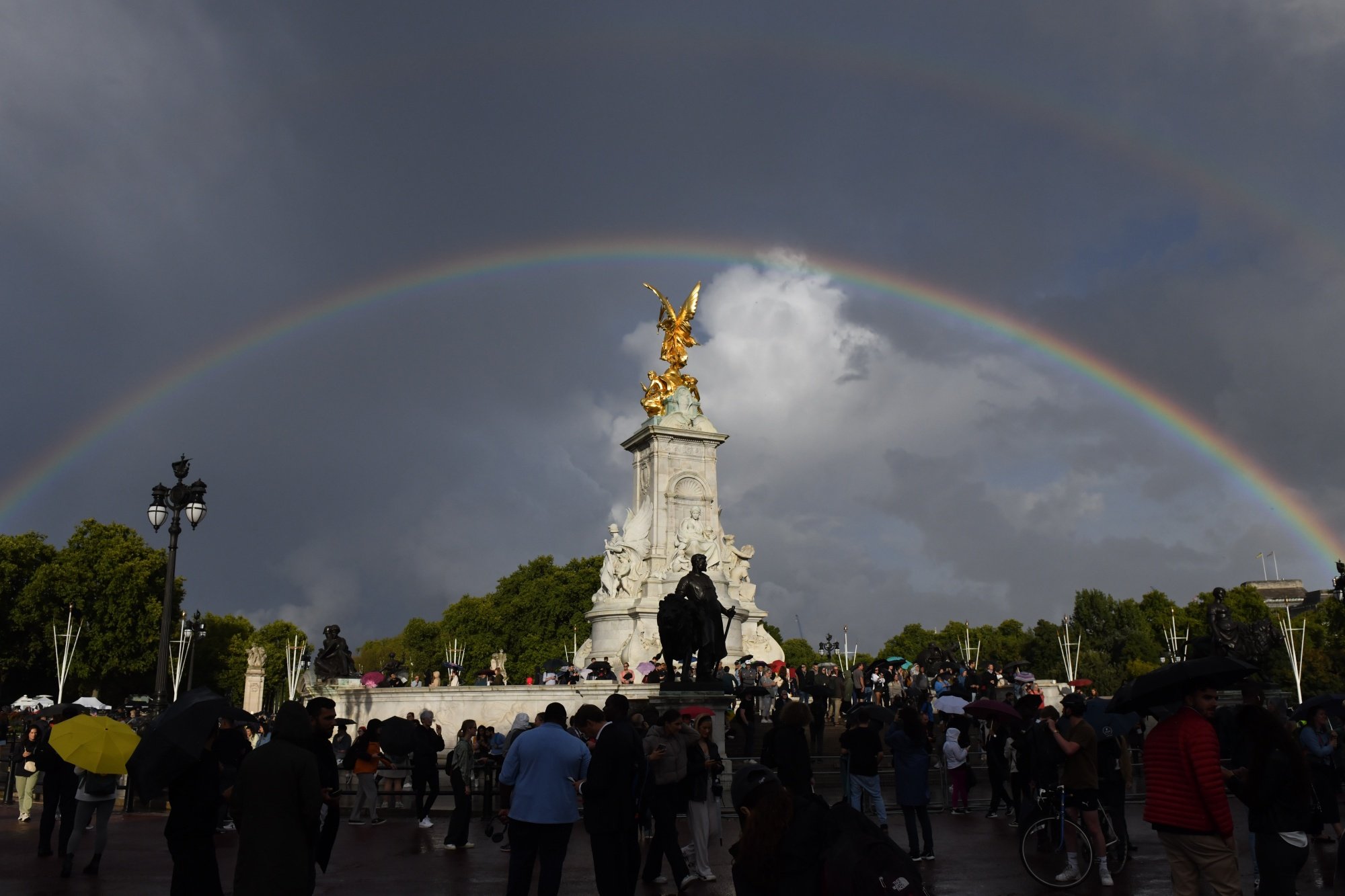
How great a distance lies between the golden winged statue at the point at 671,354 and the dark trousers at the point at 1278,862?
166 ft

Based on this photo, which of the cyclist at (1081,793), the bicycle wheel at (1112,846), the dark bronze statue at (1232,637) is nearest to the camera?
the cyclist at (1081,793)

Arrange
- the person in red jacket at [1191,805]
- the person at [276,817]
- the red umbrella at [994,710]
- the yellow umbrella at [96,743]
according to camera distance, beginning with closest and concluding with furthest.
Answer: the person at [276,817] < the person in red jacket at [1191,805] < the yellow umbrella at [96,743] < the red umbrella at [994,710]

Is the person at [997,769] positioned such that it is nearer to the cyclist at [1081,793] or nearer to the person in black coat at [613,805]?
the cyclist at [1081,793]

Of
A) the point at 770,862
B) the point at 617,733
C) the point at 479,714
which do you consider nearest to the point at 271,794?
the point at 617,733

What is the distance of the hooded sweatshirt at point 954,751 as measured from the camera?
1705 centimetres

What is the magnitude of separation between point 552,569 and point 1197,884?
3131 inches

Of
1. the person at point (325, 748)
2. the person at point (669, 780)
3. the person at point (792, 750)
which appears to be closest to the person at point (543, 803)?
the person at point (325, 748)

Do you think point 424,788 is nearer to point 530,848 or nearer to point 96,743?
point 96,743

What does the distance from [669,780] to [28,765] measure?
11.6 m

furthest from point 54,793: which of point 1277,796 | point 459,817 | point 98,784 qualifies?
point 1277,796

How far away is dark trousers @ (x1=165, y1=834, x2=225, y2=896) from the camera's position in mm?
7527

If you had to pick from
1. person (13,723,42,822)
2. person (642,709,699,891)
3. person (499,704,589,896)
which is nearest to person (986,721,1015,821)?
person (642,709,699,891)

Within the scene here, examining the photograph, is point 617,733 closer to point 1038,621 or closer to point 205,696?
point 205,696

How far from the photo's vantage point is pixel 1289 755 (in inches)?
275
